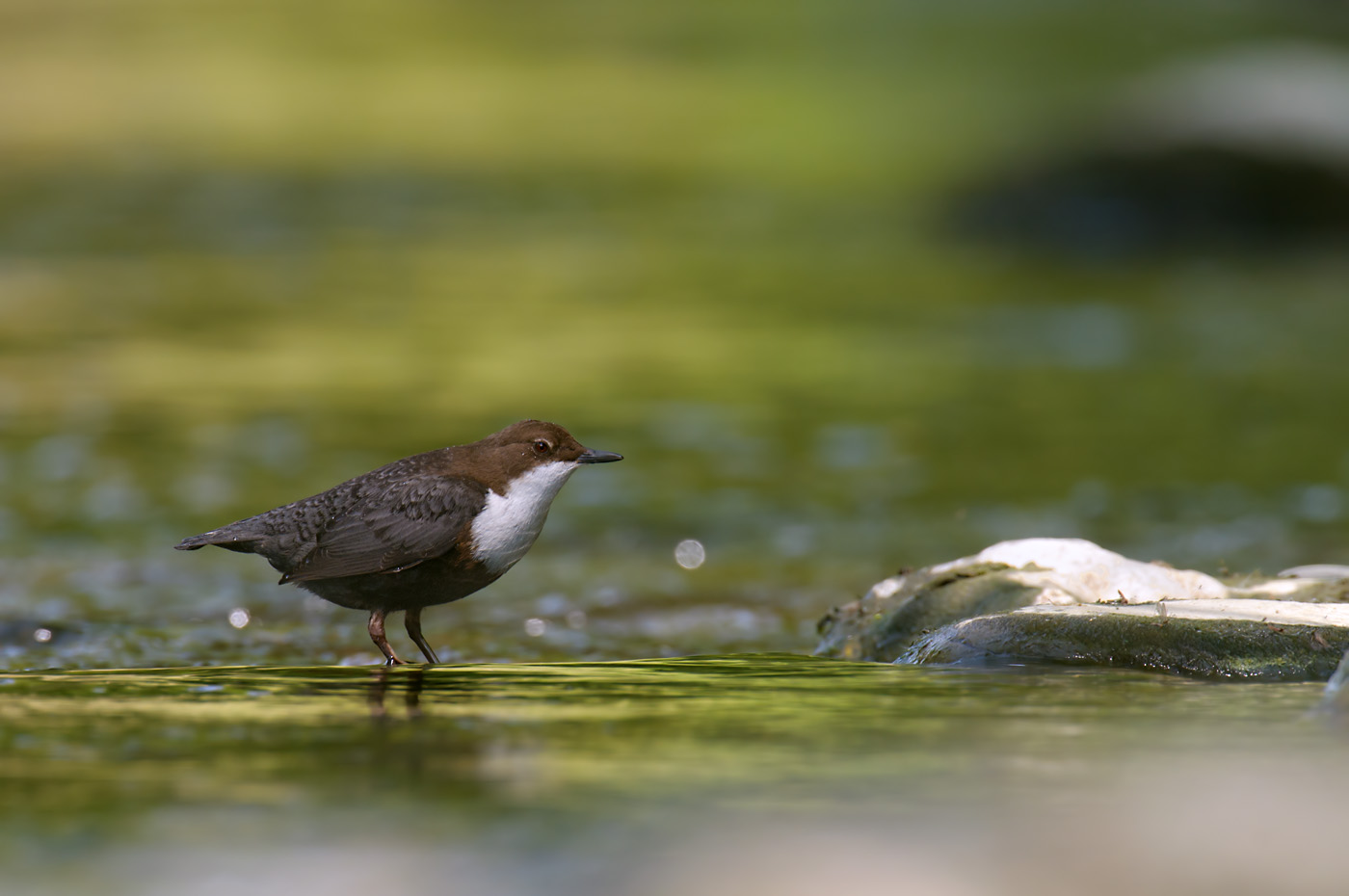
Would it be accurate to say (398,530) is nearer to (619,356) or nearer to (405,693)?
(405,693)

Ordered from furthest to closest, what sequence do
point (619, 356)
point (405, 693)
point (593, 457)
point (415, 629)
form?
point (619, 356), point (415, 629), point (593, 457), point (405, 693)

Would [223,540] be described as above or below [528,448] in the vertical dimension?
below

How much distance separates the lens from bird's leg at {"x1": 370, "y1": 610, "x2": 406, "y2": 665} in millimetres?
5465

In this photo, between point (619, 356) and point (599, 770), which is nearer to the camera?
point (599, 770)

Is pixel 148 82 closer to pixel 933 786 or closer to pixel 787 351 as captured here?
pixel 787 351

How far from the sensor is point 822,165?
35031mm

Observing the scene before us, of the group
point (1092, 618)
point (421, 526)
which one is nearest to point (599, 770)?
point (421, 526)

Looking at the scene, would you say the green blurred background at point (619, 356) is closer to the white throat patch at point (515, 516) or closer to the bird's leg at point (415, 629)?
the bird's leg at point (415, 629)

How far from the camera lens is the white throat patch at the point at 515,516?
534 cm

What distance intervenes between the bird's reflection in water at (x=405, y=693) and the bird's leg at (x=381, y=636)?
28 centimetres

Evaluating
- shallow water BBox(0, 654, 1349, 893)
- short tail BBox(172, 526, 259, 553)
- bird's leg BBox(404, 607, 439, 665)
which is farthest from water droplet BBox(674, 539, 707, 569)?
shallow water BBox(0, 654, 1349, 893)

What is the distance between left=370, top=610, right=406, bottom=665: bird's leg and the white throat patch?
0.38m

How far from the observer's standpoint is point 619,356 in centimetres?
1550

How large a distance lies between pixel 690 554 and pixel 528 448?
3.61 metres
